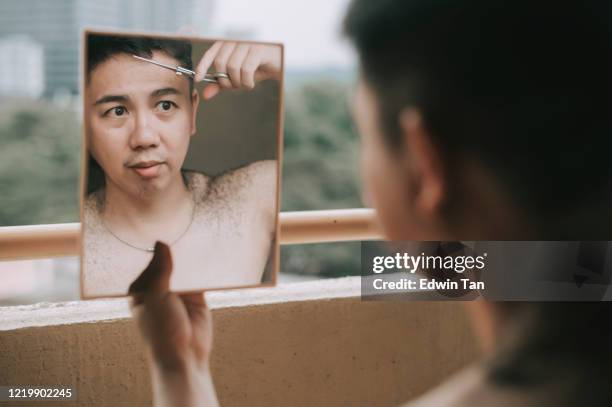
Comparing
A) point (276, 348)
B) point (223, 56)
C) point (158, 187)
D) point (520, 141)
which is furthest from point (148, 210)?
point (520, 141)

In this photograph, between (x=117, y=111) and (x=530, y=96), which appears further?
(x=117, y=111)

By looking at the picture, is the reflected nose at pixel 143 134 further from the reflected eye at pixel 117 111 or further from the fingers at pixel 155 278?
the fingers at pixel 155 278

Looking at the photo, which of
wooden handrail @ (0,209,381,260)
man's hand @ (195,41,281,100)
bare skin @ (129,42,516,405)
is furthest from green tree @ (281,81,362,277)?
bare skin @ (129,42,516,405)

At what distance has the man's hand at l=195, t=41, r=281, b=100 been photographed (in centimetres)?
97

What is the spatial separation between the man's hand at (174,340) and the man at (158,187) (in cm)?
3

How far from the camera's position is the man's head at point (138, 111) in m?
0.91

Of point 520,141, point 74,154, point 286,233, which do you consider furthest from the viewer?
point 74,154

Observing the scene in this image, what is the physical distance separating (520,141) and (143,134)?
2.06ft

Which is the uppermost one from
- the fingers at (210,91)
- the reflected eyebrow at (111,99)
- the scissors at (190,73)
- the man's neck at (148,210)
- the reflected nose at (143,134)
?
the scissors at (190,73)

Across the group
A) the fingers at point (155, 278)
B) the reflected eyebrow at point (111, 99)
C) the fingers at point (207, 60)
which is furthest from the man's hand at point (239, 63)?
the fingers at point (155, 278)

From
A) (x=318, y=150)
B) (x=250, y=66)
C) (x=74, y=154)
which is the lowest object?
(x=250, y=66)

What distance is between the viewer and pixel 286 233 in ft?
4.19

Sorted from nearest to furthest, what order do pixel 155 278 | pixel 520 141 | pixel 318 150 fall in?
pixel 520 141, pixel 155 278, pixel 318 150

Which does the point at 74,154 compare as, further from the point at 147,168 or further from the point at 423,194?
the point at 423,194
